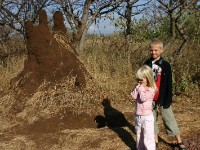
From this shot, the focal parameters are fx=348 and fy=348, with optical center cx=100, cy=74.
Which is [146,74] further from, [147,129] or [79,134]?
[79,134]

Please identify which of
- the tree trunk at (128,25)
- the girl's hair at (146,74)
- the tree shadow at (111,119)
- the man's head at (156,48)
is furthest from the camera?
the tree trunk at (128,25)

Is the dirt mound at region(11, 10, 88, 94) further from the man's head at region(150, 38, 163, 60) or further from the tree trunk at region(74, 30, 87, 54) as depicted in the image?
the man's head at region(150, 38, 163, 60)

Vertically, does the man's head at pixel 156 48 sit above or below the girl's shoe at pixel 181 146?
above

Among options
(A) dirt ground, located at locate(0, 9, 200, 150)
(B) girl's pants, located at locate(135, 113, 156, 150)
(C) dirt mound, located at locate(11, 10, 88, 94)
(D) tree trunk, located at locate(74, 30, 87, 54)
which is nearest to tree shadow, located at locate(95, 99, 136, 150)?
(A) dirt ground, located at locate(0, 9, 200, 150)

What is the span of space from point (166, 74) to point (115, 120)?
245 cm

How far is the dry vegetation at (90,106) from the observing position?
17.7 feet

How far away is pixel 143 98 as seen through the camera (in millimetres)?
4305

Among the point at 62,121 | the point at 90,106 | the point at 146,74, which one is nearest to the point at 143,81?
the point at 146,74

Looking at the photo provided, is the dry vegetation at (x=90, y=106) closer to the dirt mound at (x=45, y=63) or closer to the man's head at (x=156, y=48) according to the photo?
the dirt mound at (x=45, y=63)

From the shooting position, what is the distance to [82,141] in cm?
536

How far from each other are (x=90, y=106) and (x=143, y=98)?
2.77 meters

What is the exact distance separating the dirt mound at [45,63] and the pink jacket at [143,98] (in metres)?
2.96

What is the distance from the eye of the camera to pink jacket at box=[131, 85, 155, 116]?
4.30 metres

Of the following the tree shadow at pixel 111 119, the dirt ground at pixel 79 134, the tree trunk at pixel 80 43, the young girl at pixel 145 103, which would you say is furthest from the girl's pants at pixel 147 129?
the tree trunk at pixel 80 43
